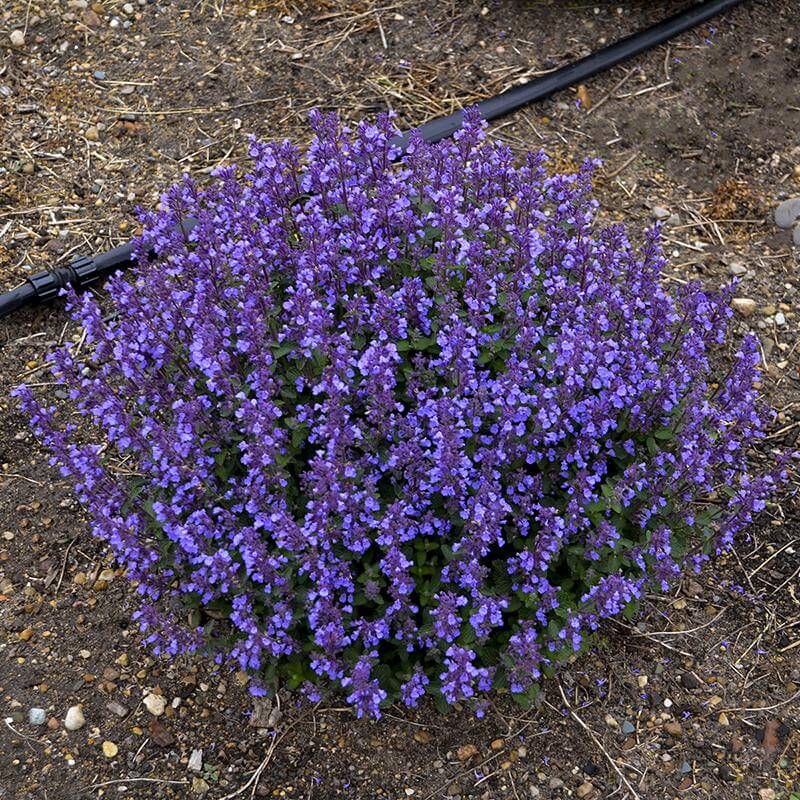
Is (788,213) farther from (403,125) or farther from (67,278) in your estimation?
(67,278)

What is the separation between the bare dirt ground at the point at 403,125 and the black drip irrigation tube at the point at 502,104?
4.5 inches

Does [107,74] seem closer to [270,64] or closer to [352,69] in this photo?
[270,64]

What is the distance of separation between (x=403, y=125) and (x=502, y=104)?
2.26 feet

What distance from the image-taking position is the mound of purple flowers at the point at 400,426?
3.34 m

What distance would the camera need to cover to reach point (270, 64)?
22.5 ft

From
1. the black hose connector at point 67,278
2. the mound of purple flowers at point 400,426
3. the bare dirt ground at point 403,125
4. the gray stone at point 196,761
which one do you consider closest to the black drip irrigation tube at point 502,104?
the black hose connector at point 67,278

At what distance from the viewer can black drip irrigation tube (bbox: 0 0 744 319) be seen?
17.8 ft

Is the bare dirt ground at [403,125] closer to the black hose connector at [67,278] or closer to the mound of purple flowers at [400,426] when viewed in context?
the black hose connector at [67,278]

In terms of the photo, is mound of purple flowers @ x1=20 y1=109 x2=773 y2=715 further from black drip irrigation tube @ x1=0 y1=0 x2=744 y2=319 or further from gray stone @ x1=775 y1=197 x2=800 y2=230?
gray stone @ x1=775 y1=197 x2=800 y2=230

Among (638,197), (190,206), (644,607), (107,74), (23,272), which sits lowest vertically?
(644,607)

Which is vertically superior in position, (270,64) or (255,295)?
(255,295)

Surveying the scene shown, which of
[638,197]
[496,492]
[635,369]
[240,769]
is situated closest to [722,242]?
[638,197]

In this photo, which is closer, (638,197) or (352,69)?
(638,197)

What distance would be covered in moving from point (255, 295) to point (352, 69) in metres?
3.80
